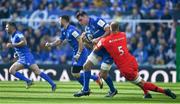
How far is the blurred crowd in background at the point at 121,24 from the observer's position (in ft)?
89.5

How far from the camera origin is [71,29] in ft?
59.0

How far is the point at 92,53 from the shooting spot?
16328mm

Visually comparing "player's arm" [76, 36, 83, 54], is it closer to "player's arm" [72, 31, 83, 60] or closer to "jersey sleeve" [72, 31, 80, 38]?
"player's arm" [72, 31, 83, 60]

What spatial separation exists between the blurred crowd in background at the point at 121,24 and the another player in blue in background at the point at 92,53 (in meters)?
9.14

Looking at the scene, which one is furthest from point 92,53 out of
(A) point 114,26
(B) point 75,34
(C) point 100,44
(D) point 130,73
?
(B) point 75,34

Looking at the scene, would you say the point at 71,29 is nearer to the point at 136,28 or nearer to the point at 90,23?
the point at 90,23

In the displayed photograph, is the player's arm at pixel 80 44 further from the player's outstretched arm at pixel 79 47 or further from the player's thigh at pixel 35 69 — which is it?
the player's thigh at pixel 35 69

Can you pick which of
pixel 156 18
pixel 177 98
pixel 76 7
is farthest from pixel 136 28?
pixel 177 98

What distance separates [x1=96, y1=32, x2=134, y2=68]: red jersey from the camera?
51.7 feet

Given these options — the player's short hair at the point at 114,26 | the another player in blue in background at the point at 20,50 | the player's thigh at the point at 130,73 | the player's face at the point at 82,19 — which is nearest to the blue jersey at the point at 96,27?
the player's face at the point at 82,19

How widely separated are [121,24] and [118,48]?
12.3 meters

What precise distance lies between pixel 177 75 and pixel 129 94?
738cm

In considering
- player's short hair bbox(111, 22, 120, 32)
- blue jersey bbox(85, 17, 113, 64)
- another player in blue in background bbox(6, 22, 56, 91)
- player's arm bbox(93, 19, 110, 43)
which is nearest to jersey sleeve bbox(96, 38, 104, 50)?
player's short hair bbox(111, 22, 120, 32)

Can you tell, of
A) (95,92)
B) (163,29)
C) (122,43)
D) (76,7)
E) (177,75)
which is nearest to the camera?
(122,43)
